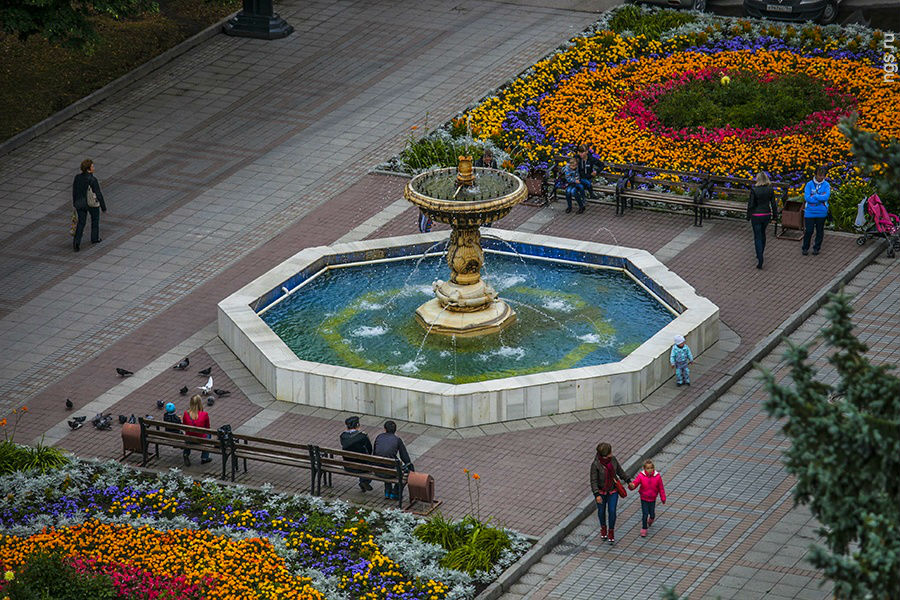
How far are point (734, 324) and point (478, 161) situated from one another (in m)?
7.67

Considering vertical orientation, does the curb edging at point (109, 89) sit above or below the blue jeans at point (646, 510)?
below

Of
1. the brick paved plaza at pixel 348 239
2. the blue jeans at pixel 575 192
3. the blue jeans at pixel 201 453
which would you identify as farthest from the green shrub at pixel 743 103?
the blue jeans at pixel 201 453

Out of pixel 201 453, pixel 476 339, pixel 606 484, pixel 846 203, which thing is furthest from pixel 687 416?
pixel 846 203

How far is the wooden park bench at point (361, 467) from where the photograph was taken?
70.4ft

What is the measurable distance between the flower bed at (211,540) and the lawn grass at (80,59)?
579 inches

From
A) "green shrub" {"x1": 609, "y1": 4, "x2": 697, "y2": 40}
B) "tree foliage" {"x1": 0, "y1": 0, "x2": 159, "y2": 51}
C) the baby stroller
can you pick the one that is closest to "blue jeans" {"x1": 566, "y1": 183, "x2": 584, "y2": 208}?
the baby stroller

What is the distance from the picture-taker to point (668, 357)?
2456 cm

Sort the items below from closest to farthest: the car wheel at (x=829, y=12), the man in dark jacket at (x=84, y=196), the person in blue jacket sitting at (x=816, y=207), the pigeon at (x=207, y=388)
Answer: the pigeon at (x=207, y=388) → the person in blue jacket sitting at (x=816, y=207) → the man in dark jacket at (x=84, y=196) → the car wheel at (x=829, y=12)

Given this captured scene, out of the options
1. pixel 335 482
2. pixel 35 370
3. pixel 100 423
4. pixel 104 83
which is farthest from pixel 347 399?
pixel 104 83

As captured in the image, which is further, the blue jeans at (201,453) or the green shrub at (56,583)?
the blue jeans at (201,453)

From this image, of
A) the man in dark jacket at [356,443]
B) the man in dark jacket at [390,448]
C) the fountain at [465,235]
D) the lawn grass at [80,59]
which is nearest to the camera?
the man in dark jacket at [390,448]

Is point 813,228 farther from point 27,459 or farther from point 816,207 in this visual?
point 27,459

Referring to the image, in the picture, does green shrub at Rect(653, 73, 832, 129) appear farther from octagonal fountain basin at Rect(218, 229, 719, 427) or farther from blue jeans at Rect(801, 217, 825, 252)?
octagonal fountain basin at Rect(218, 229, 719, 427)

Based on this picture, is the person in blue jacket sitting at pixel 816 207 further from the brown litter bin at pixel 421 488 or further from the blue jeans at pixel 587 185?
the brown litter bin at pixel 421 488
